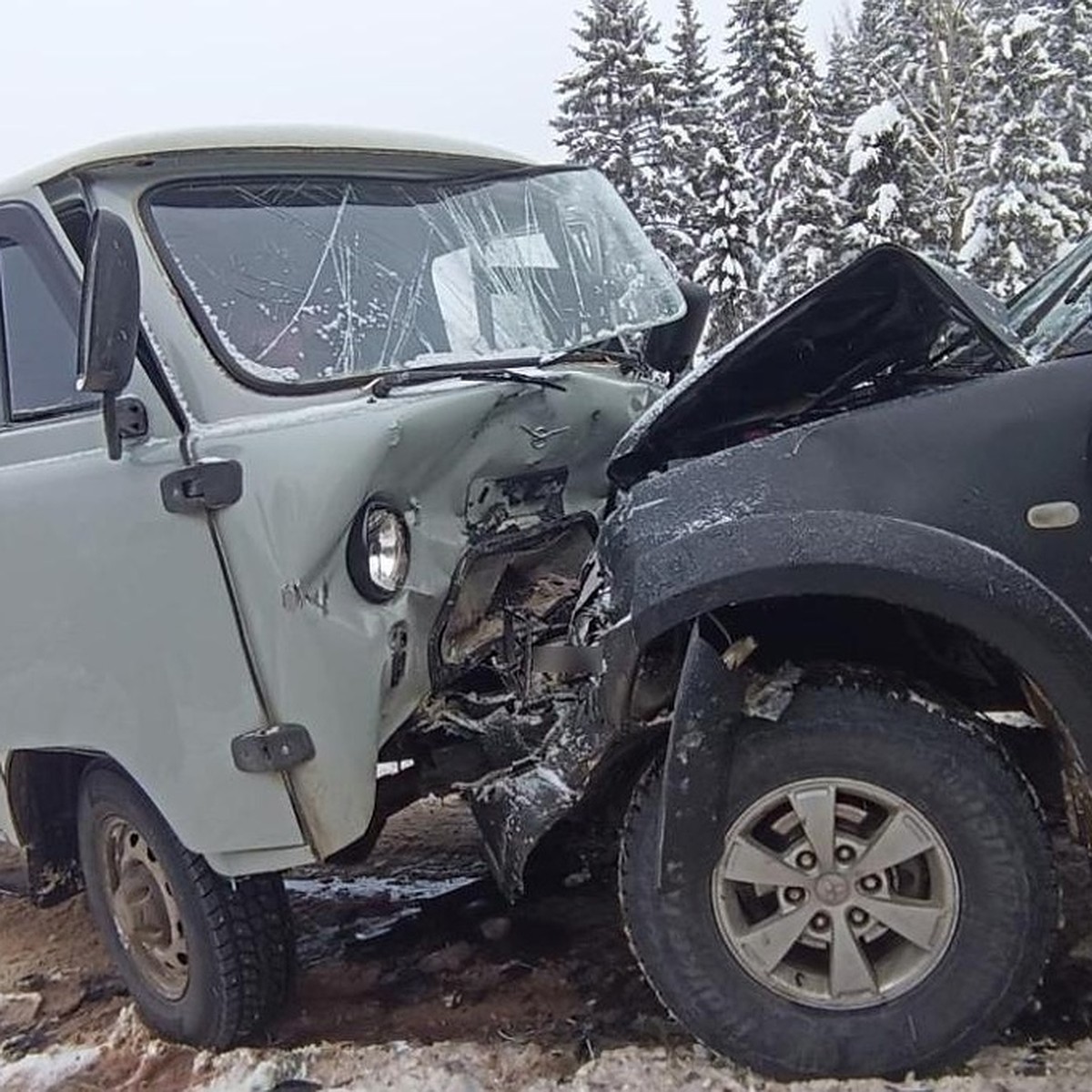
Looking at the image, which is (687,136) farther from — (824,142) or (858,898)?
(858,898)

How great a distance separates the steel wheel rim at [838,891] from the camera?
8.91 ft

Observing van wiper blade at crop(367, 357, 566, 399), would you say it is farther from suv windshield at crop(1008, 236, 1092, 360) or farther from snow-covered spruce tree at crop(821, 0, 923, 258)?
snow-covered spruce tree at crop(821, 0, 923, 258)

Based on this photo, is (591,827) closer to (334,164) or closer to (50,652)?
(50,652)

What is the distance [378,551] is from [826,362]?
4.16ft

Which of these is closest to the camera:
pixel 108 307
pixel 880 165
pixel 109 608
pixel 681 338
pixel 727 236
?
pixel 108 307

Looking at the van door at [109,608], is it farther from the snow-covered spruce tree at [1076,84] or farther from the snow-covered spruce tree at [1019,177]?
the snow-covered spruce tree at [1076,84]

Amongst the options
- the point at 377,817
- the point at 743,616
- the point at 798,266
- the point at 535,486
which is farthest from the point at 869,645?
the point at 798,266

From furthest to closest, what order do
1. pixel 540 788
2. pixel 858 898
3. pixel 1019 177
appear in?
pixel 1019 177
pixel 540 788
pixel 858 898

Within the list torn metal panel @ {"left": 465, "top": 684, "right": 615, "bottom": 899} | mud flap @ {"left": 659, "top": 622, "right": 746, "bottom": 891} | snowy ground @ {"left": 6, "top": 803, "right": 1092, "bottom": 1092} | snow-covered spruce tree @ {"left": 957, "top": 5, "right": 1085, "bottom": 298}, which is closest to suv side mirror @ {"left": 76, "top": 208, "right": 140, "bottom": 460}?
torn metal panel @ {"left": 465, "top": 684, "right": 615, "bottom": 899}

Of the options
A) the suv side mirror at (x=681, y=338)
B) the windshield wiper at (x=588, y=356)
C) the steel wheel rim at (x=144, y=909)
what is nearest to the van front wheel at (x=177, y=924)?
the steel wheel rim at (x=144, y=909)

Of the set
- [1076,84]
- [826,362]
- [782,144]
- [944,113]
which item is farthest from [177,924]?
[1076,84]

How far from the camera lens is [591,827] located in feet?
12.5

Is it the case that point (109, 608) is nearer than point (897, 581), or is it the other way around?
point (897, 581)

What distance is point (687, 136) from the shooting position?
100 ft
